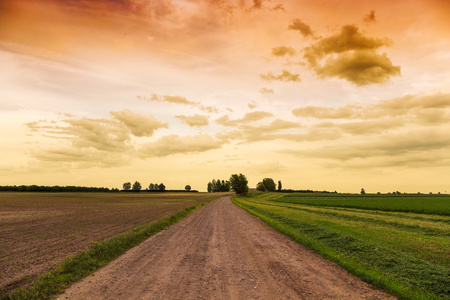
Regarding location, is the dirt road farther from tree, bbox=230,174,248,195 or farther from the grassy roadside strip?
tree, bbox=230,174,248,195

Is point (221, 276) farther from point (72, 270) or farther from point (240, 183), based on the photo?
point (240, 183)

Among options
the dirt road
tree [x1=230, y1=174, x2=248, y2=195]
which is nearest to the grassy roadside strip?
the dirt road

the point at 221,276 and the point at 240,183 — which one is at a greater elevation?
the point at 240,183

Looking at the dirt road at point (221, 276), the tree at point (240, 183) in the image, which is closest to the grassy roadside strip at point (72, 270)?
the dirt road at point (221, 276)

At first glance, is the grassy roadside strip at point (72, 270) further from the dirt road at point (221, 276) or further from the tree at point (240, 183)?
the tree at point (240, 183)

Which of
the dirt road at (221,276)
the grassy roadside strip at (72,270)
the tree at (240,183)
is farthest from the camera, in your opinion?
the tree at (240,183)

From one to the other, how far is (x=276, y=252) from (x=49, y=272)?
35.1ft

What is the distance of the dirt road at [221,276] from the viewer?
8.02 metres

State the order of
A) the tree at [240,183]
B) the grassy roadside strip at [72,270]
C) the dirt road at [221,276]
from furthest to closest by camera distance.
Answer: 1. the tree at [240,183]
2. the grassy roadside strip at [72,270]
3. the dirt road at [221,276]

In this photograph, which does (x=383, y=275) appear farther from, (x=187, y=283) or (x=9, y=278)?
(x=9, y=278)

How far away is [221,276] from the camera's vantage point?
9727 millimetres

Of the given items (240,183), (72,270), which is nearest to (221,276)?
(72,270)

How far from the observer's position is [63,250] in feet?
46.5

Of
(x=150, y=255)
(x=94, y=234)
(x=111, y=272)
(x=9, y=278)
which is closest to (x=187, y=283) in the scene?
(x=111, y=272)
